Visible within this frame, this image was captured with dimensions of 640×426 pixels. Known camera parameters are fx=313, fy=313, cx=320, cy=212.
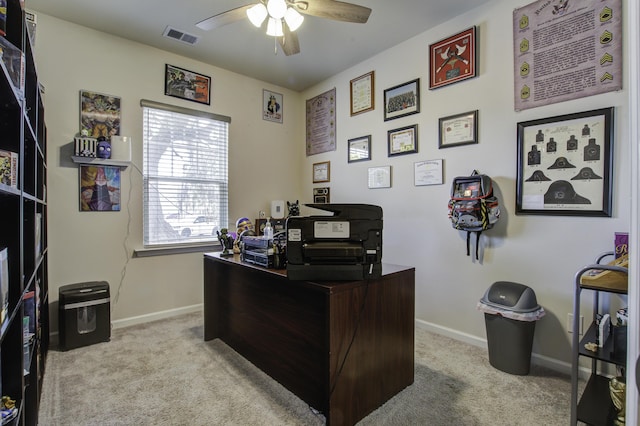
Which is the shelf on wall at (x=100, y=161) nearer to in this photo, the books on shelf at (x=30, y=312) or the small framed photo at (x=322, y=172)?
the books on shelf at (x=30, y=312)

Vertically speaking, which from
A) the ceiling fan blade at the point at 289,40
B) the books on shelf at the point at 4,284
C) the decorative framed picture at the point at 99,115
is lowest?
the books on shelf at the point at 4,284

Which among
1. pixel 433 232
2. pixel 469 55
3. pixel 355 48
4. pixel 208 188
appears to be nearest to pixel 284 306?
pixel 433 232

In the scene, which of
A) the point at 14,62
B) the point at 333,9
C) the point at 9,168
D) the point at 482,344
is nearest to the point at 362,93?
the point at 333,9

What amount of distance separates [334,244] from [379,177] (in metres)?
2.00

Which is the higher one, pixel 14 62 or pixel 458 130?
pixel 458 130

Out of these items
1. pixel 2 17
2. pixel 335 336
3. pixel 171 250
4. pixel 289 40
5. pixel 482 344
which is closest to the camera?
pixel 2 17

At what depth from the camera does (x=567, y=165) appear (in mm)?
2230

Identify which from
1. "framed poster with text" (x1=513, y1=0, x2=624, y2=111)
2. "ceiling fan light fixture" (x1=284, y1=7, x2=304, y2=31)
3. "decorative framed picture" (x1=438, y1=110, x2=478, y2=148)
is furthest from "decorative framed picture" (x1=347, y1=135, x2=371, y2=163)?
"ceiling fan light fixture" (x1=284, y1=7, x2=304, y2=31)

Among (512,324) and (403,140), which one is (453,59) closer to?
(403,140)

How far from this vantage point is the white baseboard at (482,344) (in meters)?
2.24

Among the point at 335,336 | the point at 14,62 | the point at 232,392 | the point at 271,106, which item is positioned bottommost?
the point at 232,392

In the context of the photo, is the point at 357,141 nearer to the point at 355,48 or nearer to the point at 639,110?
the point at 355,48

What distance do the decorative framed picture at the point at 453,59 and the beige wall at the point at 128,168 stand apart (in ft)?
7.35

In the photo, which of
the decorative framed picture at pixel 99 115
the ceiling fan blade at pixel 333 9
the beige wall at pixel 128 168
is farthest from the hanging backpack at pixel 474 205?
the decorative framed picture at pixel 99 115
